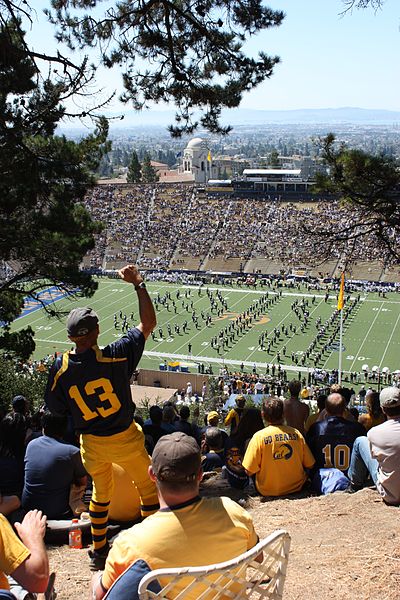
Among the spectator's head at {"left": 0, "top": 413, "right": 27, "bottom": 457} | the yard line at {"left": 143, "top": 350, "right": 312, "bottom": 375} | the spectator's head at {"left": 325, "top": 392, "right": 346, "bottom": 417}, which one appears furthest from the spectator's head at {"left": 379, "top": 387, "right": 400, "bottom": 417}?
the yard line at {"left": 143, "top": 350, "right": 312, "bottom": 375}

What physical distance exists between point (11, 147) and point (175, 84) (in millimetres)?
2702

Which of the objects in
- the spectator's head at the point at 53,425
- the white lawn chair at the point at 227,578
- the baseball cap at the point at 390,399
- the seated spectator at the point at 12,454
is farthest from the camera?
the seated spectator at the point at 12,454

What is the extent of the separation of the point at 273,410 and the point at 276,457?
1.16ft

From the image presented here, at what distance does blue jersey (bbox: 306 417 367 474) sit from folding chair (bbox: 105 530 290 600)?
9.66 feet

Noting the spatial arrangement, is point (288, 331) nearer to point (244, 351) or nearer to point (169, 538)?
point (244, 351)

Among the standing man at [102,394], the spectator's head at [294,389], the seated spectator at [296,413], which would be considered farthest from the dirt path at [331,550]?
the spectator's head at [294,389]

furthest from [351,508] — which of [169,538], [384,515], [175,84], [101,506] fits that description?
[175,84]

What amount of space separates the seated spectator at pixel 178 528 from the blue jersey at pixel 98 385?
1272 mm

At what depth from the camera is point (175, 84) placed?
32.0 feet

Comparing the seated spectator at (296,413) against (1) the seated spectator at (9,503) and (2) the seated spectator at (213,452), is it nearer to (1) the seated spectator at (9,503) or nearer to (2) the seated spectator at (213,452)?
(2) the seated spectator at (213,452)

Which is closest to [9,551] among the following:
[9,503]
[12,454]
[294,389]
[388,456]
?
[9,503]

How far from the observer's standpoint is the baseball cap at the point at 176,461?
2271 mm

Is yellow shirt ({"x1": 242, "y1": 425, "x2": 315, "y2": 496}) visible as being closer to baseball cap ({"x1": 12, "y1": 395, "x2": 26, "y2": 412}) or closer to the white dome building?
baseball cap ({"x1": 12, "y1": 395, "x2": 26, "y2": 412})

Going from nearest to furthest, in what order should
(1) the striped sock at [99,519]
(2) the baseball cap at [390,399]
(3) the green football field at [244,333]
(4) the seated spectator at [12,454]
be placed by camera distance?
(1) the striped sock at [99,519] → (2) the baseball cap at [390,399] → (4) the seated spectator at [12,454] → (3) the green football field at [244,333]
